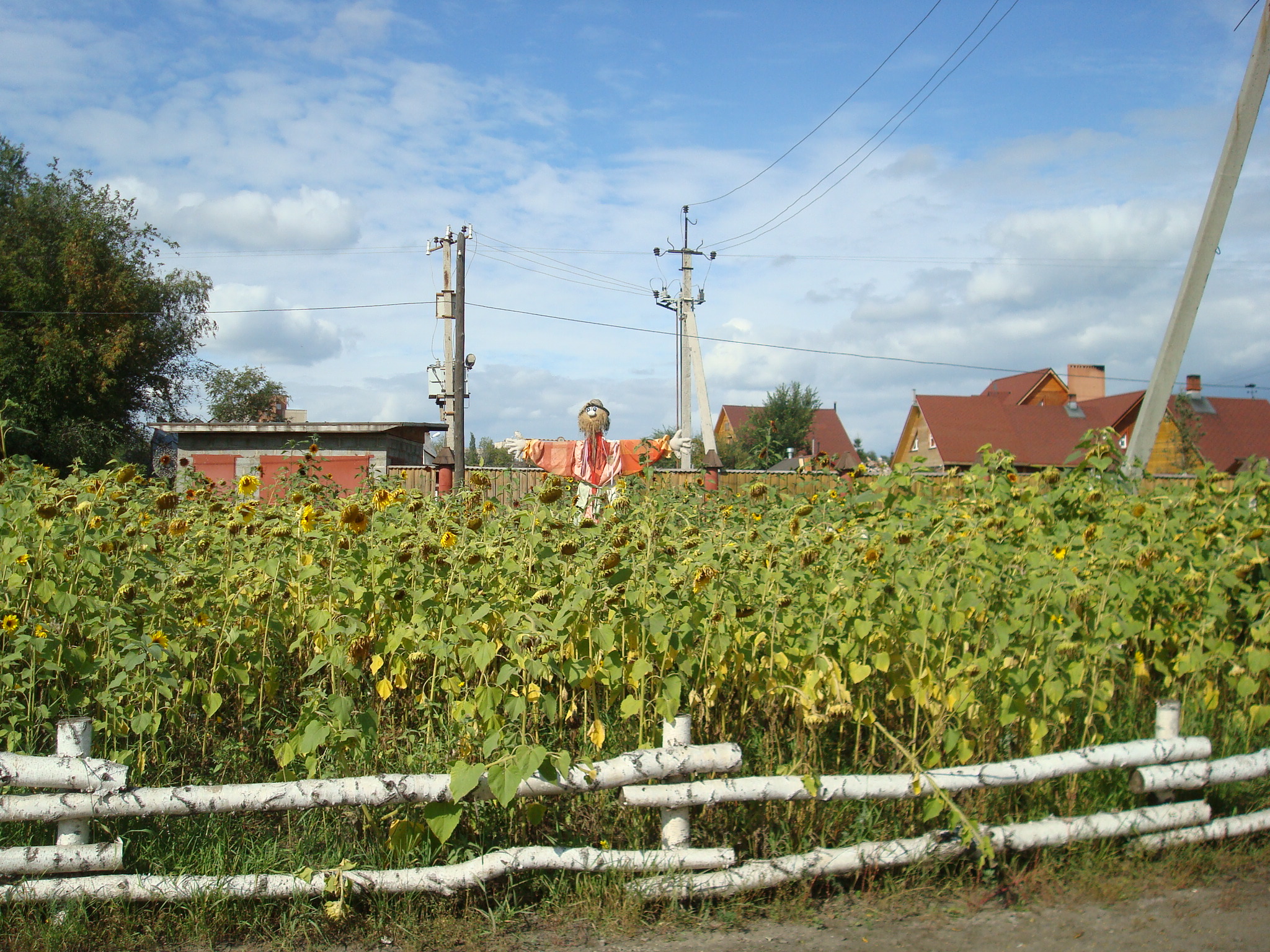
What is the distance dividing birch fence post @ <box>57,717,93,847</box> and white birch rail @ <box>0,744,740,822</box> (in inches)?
1.8

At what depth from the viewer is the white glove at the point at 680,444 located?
5.98 m

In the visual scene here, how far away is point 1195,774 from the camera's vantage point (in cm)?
319

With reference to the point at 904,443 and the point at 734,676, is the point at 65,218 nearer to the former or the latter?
the point at 734,676

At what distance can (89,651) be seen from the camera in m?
3.00

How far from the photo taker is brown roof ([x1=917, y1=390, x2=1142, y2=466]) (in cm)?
4000

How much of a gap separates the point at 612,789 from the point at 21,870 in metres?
1.65

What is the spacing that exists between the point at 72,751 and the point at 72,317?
28615 mm

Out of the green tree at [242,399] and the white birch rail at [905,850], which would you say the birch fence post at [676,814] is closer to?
the white birch rail at [905,850]

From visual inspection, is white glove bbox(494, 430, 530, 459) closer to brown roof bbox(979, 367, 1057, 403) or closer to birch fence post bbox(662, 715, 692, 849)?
birch fence post bbox(662, 715, 692, 849)

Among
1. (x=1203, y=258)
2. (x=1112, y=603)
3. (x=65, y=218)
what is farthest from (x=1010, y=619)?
(x=65, y=218)

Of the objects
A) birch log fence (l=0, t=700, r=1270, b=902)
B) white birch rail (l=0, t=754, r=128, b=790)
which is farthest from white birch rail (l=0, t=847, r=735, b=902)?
white birch rail (l=0, t=754, r=128, b=790)

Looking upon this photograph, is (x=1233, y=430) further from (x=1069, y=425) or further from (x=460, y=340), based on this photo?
(x=460, y=340)

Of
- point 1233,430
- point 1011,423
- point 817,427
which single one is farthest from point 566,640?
point 817,427

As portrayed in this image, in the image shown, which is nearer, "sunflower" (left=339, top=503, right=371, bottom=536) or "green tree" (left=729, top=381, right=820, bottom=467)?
"sunflower" (left=339, top=503, right=371, bottom=536)
